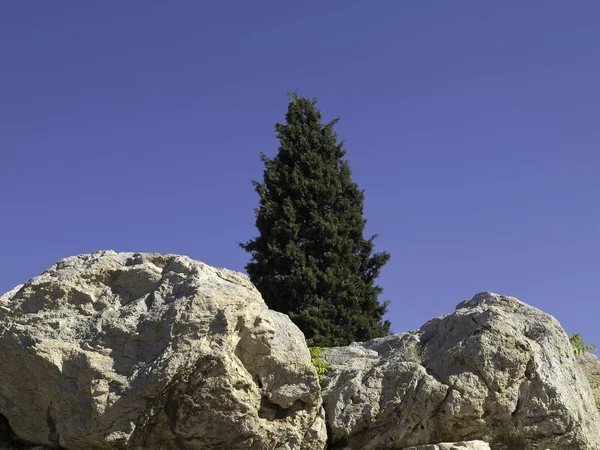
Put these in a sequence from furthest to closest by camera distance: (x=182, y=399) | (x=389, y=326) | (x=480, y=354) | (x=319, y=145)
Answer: (x=319, y=145), (x=389, y=326), (x=480, y=354), (x=182, y=399)

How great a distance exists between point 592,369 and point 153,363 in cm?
993

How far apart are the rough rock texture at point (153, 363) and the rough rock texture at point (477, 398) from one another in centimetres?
76

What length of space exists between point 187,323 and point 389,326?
16009 millimetres

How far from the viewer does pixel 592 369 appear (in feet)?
53.3

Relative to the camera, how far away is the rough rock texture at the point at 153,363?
1072cm

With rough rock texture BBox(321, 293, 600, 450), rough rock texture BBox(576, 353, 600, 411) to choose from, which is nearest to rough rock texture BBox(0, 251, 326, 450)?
rough rock texture BBox(321, 293, 600, 450)

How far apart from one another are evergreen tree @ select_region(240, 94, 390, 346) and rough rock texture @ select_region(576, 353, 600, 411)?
8.51 meters

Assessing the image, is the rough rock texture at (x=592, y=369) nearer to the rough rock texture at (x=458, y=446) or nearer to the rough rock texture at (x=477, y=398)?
the rough rock texture at (x=477, y=398)

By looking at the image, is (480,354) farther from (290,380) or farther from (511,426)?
(290,380)

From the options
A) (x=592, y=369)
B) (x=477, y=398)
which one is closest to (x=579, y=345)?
(x=592, y=369)

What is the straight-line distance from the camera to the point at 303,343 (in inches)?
463

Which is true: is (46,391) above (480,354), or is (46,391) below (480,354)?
below

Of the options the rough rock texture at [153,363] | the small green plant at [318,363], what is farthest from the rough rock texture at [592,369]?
the rough rock texture at [153,363]

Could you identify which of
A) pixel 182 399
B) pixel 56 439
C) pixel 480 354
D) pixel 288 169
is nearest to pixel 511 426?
pixel 480 354
